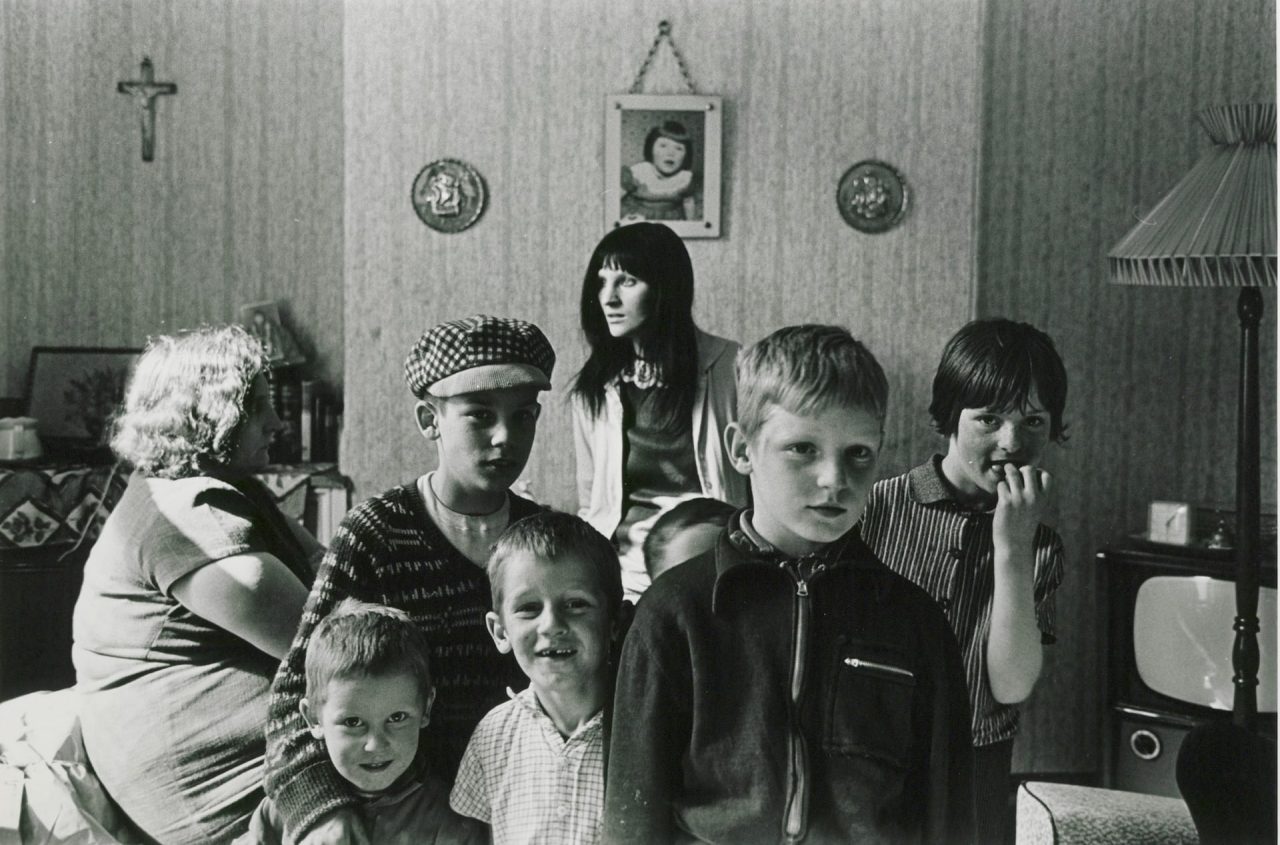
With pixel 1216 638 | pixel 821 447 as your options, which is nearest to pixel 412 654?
pixel 821 447

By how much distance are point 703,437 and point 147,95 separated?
2.55 meters

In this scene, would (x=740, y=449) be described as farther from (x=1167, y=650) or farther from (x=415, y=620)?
(x=1167, y=650)

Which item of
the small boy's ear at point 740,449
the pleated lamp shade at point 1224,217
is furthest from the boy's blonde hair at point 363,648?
the pleated lamp shade at point 1224,217

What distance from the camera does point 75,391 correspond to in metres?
3.79

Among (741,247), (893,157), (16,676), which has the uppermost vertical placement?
(893,157)

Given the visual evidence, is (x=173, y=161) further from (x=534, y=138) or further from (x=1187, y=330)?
(x=1187, y=330)

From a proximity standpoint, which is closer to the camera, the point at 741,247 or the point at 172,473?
the point at 172,473

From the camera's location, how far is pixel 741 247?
3.18 m

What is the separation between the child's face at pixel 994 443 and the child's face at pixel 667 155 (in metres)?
1.69

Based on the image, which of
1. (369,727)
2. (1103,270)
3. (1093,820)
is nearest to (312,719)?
(369,727)

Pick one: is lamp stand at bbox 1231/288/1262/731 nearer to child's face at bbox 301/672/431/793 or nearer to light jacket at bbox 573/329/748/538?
light jacket at bbox 573/329/748/538

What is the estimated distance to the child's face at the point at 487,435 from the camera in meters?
1.41

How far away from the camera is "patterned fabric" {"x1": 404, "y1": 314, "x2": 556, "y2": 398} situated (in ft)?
4.65

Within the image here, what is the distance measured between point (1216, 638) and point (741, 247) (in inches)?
61.6
